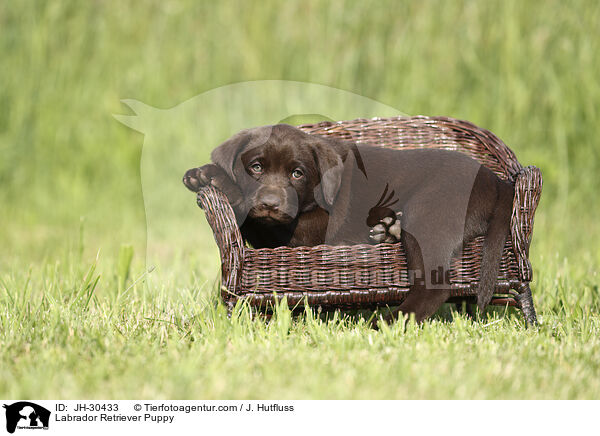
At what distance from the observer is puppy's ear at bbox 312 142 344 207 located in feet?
9.93

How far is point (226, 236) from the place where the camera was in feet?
9.01

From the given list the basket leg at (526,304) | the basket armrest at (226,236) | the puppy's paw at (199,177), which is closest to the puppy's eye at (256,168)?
the puppy's paw at (199,177)

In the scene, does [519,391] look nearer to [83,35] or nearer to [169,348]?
[169,348]

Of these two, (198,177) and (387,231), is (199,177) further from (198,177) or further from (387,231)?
(387,231)

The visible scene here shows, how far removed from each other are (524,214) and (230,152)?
4.62 feet

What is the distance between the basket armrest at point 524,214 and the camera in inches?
116

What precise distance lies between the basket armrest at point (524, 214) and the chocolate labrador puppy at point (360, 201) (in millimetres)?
54

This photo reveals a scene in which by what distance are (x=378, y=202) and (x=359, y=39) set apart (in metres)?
2.91

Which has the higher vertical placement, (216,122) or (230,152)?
(216,122)
